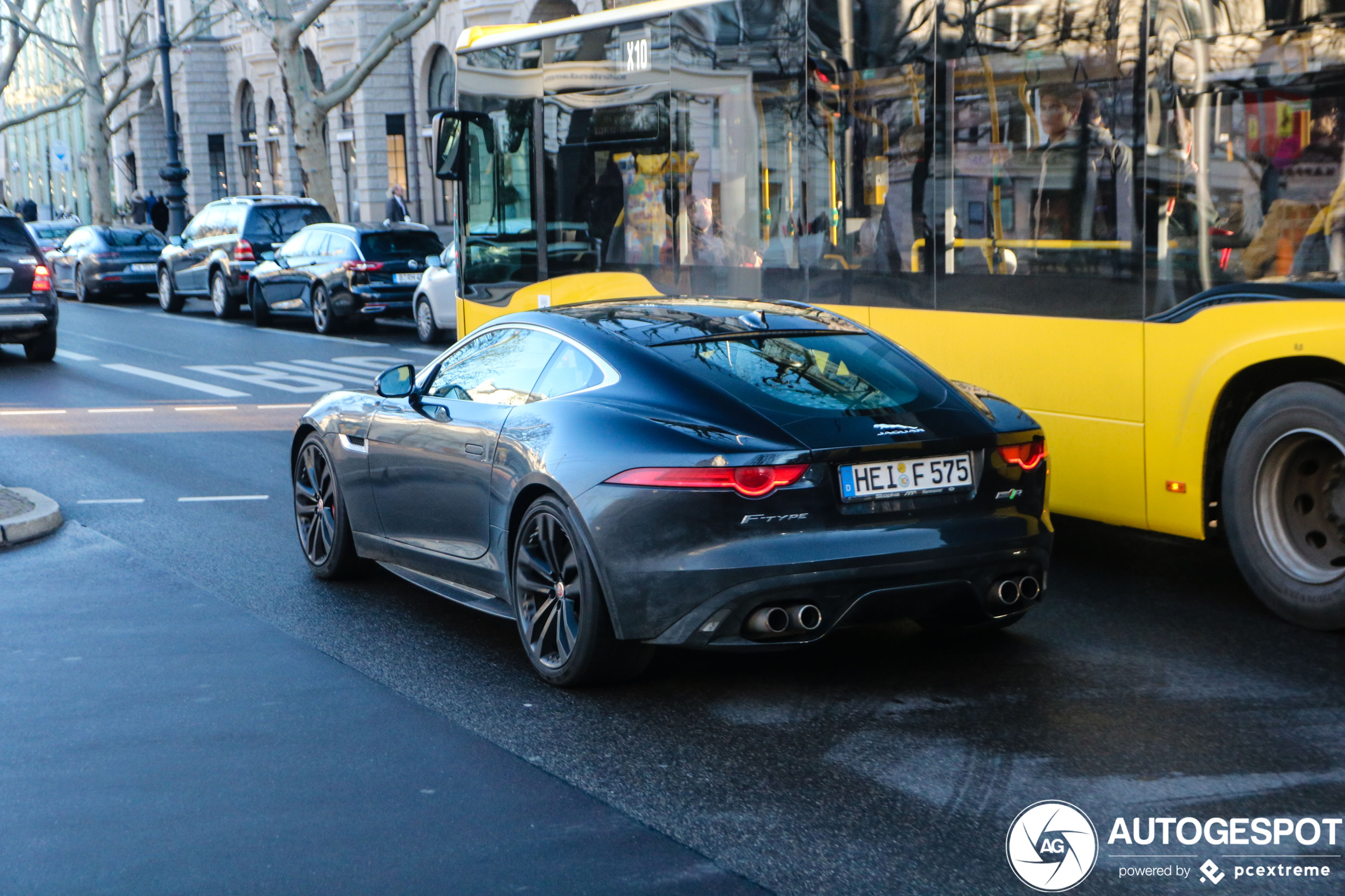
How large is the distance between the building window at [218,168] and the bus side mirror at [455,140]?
48841 mm

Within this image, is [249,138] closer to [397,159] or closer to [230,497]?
[397,159]

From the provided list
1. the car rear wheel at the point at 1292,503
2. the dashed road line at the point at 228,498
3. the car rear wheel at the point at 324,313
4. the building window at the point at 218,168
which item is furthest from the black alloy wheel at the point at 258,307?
the building window at the point at 218,168

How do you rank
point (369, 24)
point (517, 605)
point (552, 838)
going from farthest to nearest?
point (369, 24) < point (517, 605) < point (552, 838)

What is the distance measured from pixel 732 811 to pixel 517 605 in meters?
1.73

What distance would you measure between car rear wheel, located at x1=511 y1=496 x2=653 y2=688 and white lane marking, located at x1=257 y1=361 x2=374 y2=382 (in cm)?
1133

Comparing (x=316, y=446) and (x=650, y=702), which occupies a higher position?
(x=316, y=446)

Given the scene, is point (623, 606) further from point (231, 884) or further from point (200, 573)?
point (200, 573)

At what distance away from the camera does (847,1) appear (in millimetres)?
8352

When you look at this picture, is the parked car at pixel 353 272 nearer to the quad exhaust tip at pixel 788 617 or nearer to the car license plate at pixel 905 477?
the car license plate at pixel 905 477

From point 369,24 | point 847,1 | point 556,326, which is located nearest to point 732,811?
point 556,326

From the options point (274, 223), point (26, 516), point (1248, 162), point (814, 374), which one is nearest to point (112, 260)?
point (274, 223)

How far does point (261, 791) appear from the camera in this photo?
15.5ft

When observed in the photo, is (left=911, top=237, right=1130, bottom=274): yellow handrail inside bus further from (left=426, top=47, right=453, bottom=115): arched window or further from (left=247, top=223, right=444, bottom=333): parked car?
(left=426, top=47, right=453, bottom=115): arched window

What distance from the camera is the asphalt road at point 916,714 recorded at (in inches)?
168
